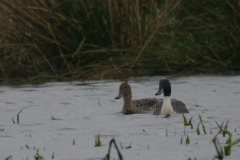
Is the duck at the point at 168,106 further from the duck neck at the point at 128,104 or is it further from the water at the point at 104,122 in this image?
the duck neck at the point at 128,104

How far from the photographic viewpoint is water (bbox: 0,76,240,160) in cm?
303

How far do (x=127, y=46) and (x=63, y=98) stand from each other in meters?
3.68

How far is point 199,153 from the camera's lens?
2.90 meters

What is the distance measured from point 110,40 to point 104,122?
550cm

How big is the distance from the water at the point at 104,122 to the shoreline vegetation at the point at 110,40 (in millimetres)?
1310

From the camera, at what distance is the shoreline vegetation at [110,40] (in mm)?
8828

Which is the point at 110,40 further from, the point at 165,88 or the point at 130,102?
the point at 165,88

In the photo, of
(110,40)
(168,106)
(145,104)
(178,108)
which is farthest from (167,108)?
(110,40)

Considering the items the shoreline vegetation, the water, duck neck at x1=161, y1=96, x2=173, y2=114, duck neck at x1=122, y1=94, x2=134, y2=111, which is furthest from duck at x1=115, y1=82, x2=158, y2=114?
the shoreline vegetation

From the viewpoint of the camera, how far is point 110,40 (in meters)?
9.62

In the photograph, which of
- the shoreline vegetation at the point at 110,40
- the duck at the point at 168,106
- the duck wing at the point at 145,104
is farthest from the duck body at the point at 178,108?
the shoreline vegetation at the point at 110,40

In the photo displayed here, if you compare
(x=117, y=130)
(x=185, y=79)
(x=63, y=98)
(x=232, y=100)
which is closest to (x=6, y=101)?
(x=63, y=98)

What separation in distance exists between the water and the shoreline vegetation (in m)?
1.31

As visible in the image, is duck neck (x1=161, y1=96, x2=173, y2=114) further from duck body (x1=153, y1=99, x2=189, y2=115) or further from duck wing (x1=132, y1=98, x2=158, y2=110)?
duck wing (x1=132, y1=98, x2=158, y2=110)
